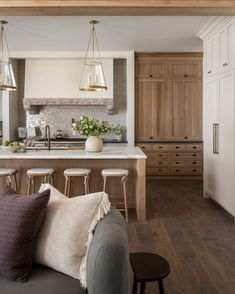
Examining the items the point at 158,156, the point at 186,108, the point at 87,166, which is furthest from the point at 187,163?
the point at 87,166

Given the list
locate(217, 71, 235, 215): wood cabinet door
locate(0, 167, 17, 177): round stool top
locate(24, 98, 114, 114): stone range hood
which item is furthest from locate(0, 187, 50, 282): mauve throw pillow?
locate(24, 98, 114, 114): stone range hood

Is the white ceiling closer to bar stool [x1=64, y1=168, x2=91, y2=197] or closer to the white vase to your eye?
the white vase

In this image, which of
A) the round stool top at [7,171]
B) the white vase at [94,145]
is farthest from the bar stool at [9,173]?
the white vase at [94,145]

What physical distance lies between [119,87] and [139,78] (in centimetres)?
62

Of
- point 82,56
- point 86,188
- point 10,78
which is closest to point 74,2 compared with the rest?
point 10,78

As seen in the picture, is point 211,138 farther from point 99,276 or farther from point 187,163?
point 99,276

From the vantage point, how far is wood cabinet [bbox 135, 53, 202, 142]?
24.3 feet

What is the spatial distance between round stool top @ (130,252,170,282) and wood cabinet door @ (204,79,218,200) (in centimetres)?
330

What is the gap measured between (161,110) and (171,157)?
110 cm

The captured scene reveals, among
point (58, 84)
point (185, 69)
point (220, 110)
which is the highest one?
point (185, 69)

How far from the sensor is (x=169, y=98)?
744cm

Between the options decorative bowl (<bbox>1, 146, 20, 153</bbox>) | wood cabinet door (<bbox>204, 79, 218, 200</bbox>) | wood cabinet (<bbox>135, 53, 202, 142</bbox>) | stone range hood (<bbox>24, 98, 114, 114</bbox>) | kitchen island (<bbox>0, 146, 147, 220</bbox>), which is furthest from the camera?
wood cabinet (<bbox>135, 53, 202, 142</bbox>)

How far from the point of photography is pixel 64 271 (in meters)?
1.72

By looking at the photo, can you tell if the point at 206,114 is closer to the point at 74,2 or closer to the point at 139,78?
the point at 139,78
